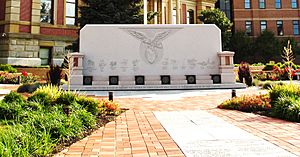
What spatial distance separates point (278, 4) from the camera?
45781 millimetres

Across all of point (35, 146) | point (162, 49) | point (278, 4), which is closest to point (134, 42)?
point (162, 49)

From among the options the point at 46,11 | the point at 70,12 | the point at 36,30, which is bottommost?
the point at 36,30

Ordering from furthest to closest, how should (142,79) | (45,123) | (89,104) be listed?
(142,79), (89,104), (45,123)

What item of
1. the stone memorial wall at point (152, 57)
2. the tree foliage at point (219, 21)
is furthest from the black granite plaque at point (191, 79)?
the tree foliage at point (219, 21)

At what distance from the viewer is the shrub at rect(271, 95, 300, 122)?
6432 mm

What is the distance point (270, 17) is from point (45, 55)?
1471 inches

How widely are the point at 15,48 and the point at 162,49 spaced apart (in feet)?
52.1

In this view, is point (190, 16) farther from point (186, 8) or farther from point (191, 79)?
Result: point (191, 79)

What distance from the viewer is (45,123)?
480 centimetres

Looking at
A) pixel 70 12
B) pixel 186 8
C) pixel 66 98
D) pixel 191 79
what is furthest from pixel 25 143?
pixel 186 8

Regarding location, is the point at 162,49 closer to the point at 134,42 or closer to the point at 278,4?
the point at 134,42

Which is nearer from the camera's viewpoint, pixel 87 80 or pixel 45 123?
pixel 45 123

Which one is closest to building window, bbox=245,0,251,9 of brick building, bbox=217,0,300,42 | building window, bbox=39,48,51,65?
brick building, bbox=217,0,300,42

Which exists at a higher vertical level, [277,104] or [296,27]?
[296,27]
